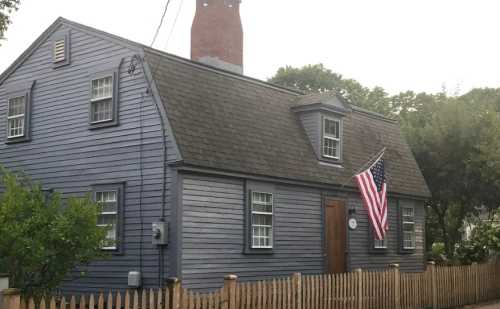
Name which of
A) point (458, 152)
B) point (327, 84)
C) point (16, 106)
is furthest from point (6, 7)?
point (327, 84)

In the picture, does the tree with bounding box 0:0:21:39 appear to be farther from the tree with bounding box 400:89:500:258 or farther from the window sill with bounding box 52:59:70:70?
Answer: the tree with bounding box 400:89:500:258

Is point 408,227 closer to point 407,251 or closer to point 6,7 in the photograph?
point 407,251

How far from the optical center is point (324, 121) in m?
21.6

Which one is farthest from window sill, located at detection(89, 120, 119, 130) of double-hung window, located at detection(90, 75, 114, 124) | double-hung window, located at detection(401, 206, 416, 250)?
double-hung window, located at detection(401, 206, 416, 250)

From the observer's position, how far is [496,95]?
5138cm

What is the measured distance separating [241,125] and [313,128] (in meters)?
3.31

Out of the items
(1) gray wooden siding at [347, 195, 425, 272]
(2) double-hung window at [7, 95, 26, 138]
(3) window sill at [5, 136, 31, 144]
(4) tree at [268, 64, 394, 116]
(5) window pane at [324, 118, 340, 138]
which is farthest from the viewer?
(4) tree at [268, 64, 394, 116]

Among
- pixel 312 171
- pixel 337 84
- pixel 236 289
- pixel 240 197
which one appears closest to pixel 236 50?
pixel 312 171

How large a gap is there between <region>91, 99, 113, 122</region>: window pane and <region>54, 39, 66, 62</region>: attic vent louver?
6.54 feet

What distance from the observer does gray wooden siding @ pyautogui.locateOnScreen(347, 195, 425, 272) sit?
2195 centimetres

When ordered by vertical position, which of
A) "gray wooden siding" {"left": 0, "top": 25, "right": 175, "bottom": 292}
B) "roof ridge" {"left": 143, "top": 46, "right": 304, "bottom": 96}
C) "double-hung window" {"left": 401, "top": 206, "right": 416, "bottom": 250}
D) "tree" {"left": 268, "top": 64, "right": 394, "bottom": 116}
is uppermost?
"tree" {"left": 268, "top": 64, "right": 394, "bottom": 116}

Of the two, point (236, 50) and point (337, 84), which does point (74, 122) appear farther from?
point (337, 84)

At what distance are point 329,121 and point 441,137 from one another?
8.33 metres

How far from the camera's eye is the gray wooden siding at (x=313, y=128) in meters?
21.3
